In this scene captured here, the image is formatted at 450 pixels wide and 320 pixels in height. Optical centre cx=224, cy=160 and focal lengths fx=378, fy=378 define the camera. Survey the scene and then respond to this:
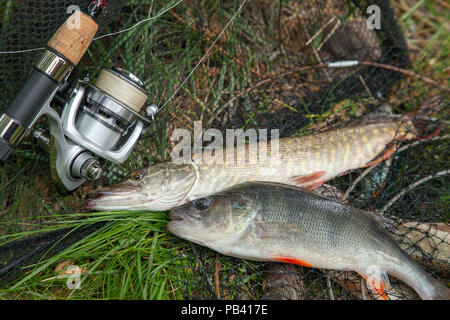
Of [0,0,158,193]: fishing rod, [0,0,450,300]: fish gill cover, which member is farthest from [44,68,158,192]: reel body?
[0,0,450,300]: fish gill cover

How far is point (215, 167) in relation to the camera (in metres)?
2.61

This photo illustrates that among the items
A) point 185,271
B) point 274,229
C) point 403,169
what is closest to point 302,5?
point 403,169

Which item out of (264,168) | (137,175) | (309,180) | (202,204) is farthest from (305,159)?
(137,175)

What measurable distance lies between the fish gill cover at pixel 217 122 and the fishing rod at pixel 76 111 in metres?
0.31

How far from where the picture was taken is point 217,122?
2.99m

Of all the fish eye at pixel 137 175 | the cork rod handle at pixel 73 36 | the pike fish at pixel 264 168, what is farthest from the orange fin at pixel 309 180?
the cork rod handle at pixel 73 36

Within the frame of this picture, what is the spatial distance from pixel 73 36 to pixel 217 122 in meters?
1.24

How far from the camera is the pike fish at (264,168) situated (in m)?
2.44

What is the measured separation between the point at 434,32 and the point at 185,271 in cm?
410

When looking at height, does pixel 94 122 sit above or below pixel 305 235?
above

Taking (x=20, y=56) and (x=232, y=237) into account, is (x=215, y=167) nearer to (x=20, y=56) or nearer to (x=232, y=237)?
(x=232, y=237)

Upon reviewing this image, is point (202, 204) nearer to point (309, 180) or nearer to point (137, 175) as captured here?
point (137, 175)

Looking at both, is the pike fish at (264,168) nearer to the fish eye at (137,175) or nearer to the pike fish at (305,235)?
the fish eye at (137,175)

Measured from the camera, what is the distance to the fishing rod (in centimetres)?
208
